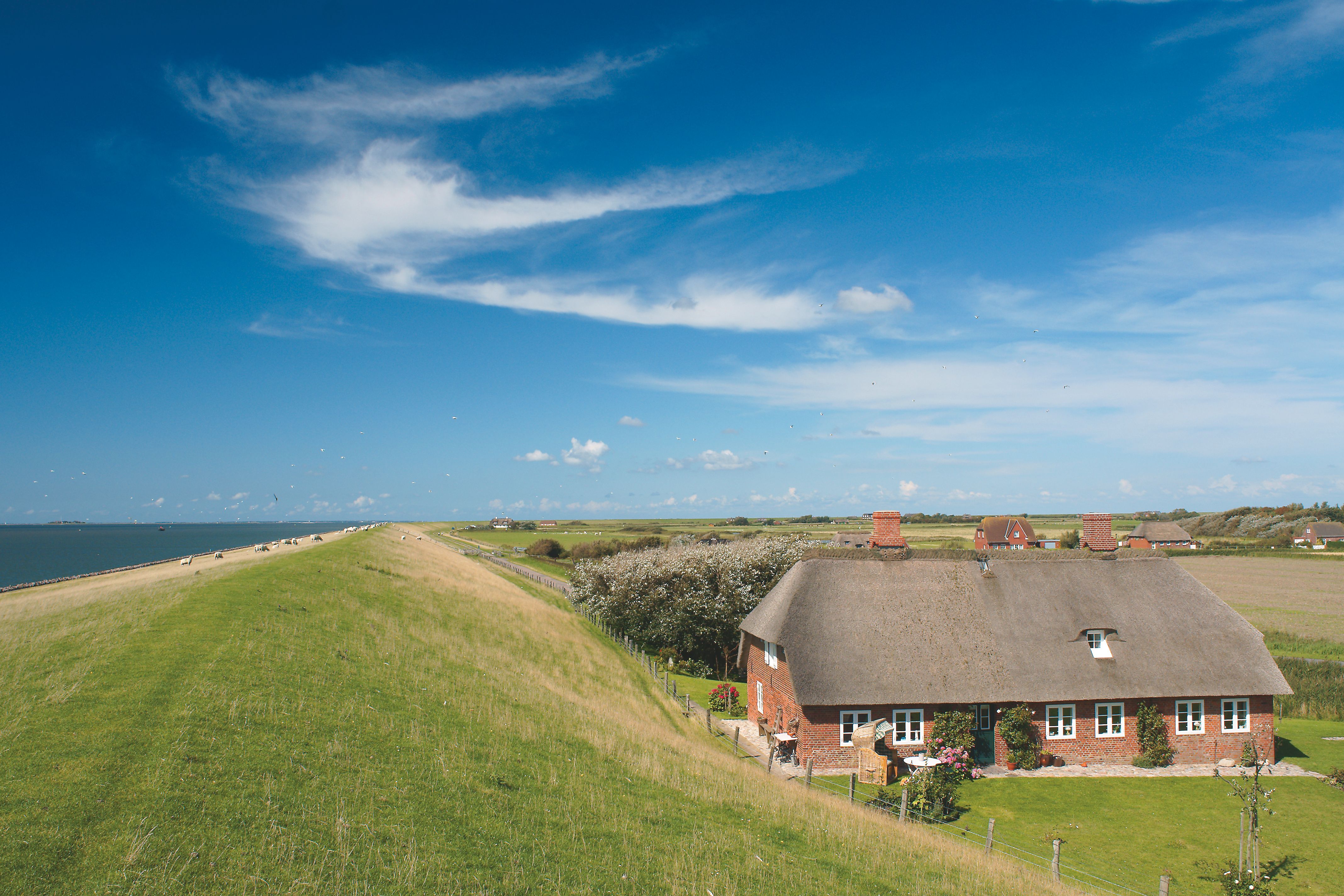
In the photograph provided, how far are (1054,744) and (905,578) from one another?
7.56 m

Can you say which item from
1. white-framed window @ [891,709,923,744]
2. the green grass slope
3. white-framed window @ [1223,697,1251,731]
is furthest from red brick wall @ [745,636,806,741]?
white-framed window @ [1223,697,1251,731]

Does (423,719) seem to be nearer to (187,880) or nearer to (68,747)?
(68,747)

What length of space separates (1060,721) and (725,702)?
14497 mm

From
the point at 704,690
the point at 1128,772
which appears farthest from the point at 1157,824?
the point at 704,690

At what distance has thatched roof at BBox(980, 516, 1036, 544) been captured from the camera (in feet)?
364

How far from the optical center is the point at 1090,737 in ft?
77.8

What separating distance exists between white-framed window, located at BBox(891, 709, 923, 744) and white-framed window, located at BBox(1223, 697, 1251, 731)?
1170cm

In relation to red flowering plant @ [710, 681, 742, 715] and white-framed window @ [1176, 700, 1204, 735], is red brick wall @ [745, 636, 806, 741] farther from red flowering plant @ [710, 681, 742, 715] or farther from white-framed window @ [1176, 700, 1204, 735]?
white-framed window @ [1176, 700, 1204, 735]

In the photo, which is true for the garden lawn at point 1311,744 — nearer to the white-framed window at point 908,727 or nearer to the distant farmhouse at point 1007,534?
the white-framed window at point 908,727

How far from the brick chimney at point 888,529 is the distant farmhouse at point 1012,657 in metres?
1.37

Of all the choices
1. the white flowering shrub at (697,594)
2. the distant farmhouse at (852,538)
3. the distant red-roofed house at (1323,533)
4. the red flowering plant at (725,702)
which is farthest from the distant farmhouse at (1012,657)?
the distant red-roofed house at (1323,533)

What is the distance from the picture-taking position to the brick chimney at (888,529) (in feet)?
94.9

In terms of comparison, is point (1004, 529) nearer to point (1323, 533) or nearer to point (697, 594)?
point (1323, 533)

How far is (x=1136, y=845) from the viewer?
17734mm
